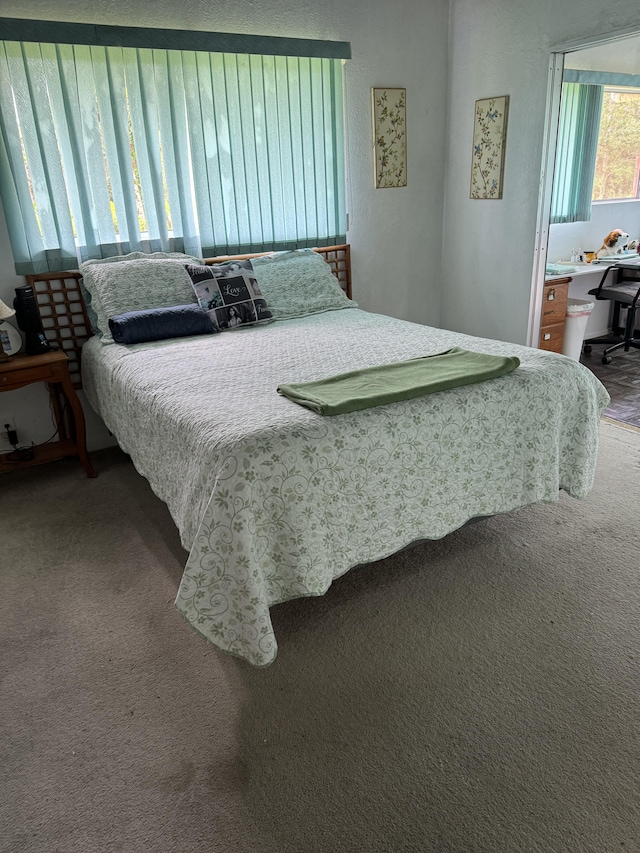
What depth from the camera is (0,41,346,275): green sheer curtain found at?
Answer: 10.1ft

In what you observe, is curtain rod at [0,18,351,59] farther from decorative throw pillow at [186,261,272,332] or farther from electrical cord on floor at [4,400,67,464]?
electrical cord on floor at [4,400,67,464]

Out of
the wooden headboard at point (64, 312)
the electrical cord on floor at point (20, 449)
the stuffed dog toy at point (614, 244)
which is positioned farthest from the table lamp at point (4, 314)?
the stuffed dog toy at point (614, 244)

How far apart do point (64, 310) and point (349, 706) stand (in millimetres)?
2597

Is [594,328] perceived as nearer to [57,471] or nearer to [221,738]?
[57,471]

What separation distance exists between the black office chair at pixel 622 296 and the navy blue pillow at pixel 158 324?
3170 millimetres

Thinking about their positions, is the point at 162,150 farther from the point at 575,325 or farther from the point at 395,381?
the point at 575,325

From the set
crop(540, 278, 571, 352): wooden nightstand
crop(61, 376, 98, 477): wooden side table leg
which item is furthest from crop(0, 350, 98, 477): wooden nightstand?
crop(540, 278, 571, 352): wooden nightstand

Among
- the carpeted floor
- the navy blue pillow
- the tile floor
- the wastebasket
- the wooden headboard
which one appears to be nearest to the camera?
the carpeted floor

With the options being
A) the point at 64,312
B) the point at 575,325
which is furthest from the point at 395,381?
the point at 575,325

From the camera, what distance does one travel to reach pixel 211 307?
325 centimetres

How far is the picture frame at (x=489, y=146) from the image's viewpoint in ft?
13.0

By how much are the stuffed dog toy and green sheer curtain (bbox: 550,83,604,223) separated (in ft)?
1.03

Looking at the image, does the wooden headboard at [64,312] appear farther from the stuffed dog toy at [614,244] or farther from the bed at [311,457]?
the stuffed dog toy at [614,244]

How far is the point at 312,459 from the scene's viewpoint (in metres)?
1.79
